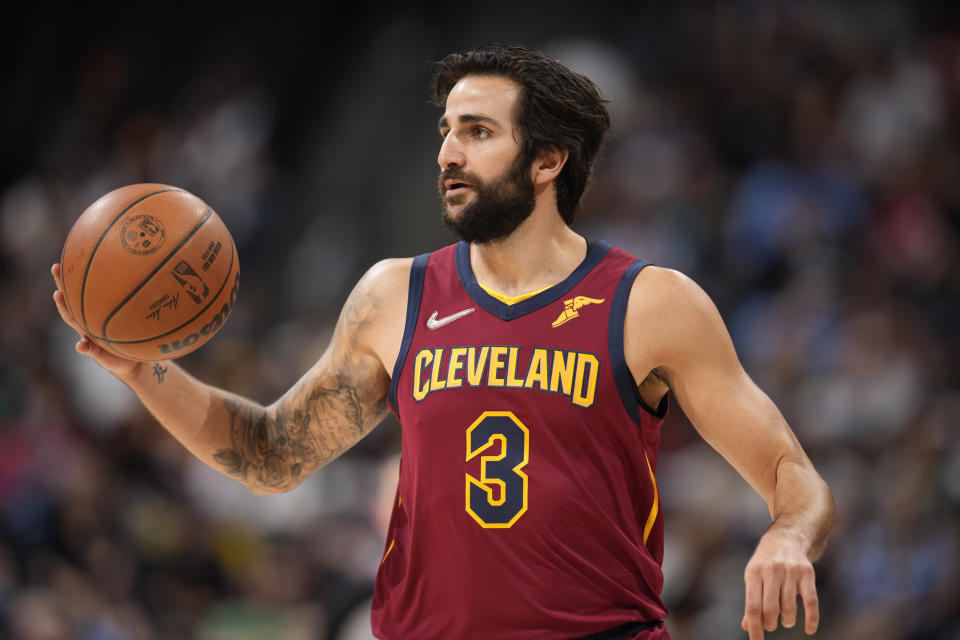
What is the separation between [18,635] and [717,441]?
5635mm

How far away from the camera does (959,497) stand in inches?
233

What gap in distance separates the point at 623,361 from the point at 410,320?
64 cm

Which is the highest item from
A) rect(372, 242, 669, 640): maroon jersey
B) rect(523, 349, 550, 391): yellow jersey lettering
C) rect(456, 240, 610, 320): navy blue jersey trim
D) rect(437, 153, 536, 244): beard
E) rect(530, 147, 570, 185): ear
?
rect(530, 147, 570, 185): ear

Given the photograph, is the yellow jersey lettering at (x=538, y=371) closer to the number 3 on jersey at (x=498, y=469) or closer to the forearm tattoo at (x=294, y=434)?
the number 3 on jersey at (x=498, y=469)

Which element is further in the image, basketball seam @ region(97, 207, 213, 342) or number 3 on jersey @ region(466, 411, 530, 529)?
basketball seam @ region(97, 207, 213, 342)

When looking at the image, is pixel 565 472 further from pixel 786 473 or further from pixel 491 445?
pixel 786 473

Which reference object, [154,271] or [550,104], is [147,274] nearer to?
[154,271]

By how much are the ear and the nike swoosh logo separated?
48 centimetres

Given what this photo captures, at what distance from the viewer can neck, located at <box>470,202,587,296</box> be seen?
3262 millimetres

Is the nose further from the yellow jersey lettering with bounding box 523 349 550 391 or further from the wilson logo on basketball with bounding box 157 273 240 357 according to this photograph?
the wilson logo on basketball with bounding box 157 273 240 357

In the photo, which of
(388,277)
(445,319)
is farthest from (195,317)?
(445,319)

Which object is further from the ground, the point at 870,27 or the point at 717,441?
the point at 870,27

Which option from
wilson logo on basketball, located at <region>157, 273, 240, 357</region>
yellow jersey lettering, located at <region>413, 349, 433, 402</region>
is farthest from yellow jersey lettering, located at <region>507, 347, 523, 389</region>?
wilson logo on basketball, located at <region>157, 273, 240, 357</region>

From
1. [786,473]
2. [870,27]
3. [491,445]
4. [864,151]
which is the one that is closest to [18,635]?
[491,445]
